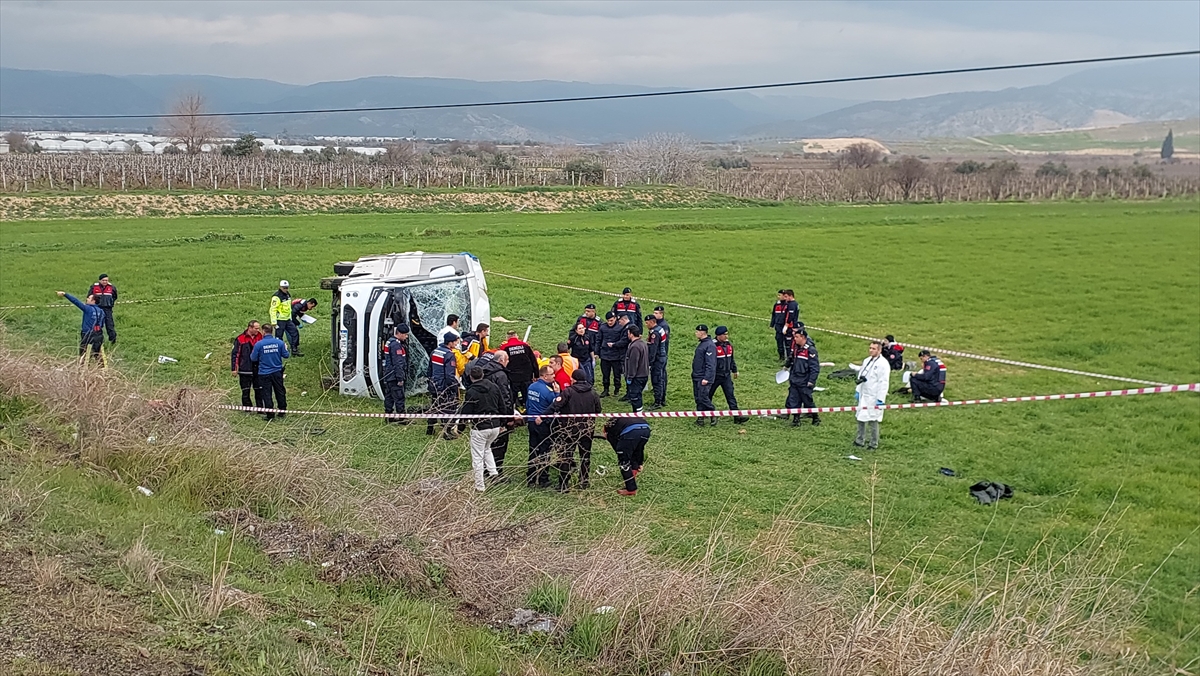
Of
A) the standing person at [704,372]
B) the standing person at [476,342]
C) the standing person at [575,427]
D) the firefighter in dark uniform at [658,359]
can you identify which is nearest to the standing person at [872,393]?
the standing person at [704,372]

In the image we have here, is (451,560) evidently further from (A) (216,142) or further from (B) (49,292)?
(A) (216,142)

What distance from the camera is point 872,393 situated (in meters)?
13.6

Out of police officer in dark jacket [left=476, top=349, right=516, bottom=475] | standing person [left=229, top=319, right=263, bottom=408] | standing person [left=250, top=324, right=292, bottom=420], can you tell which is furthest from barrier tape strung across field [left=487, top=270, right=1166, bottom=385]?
standing person [left=229, top=319, right=263, bottom=408]

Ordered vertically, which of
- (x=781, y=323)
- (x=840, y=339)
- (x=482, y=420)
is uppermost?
(x=781, y=323)

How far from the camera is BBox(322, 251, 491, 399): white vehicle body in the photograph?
15.4 metres

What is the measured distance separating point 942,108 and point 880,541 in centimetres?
15486

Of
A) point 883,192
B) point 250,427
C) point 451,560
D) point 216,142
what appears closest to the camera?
point 451,560

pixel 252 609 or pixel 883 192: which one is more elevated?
pixel 883 192

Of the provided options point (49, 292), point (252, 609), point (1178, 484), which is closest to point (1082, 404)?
point (1178, 484)

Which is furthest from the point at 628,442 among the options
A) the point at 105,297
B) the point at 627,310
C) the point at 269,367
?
the point at 105,297

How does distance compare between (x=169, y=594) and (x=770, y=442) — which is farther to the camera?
(x=770, y=442)

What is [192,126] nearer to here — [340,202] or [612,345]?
[340,202]

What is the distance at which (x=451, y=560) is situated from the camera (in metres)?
7.86

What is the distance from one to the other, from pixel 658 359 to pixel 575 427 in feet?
15.6
